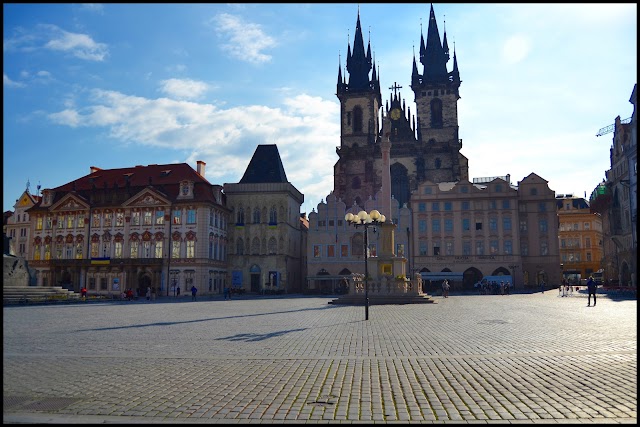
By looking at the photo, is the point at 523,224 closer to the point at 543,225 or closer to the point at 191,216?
the point at 543,225

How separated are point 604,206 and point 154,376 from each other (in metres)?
69.0

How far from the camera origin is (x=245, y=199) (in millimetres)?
69125

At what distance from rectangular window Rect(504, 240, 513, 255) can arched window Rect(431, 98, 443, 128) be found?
87.3ft

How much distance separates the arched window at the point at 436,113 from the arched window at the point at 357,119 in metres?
11.6

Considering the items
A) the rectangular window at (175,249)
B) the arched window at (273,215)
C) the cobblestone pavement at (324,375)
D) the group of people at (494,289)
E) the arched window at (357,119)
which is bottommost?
the cobblestone pavement at (324,375)

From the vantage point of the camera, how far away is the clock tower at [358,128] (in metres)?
84.6

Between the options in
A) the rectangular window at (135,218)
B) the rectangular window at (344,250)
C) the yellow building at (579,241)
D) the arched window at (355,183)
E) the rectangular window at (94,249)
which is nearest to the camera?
the rectangular window at (135,218)

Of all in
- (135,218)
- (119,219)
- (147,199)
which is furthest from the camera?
(119,219)

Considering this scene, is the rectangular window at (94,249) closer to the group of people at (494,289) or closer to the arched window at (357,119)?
the group of people at (494,289)

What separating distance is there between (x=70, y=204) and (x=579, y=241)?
75.6 metres

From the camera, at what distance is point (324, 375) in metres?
9.76

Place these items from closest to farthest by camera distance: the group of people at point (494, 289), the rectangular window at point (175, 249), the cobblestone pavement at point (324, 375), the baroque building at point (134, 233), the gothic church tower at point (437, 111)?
the cobblestone pavement at point (324, 375) → the group of people at point (494, 289) → the baroque building at point (134, 233) → the rectangular window at point (175, 249) → the gothic church tower at point (437, 111)

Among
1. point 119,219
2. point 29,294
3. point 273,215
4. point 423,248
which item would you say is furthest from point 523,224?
point 29,294

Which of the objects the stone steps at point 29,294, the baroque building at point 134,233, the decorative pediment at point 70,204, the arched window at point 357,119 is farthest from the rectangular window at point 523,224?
the decorative pediment at point 70,204
